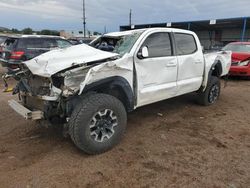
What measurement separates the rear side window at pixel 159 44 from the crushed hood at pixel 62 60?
0.91 meters

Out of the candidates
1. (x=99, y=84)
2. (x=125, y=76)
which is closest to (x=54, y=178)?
(x=99, y=84)

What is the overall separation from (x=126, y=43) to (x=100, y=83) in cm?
115

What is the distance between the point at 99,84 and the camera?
3.43 m

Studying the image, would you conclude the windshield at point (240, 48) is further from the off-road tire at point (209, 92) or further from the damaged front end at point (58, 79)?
the damaged front end at point (58, 79)

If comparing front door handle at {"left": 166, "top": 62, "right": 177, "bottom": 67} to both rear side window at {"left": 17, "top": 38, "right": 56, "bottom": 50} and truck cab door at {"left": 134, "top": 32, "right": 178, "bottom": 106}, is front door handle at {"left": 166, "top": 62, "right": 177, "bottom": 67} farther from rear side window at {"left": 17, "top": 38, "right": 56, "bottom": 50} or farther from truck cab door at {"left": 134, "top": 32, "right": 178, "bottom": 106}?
rear side window at {"left": 17, "top": 38, "right": 56, "bottom": 50}

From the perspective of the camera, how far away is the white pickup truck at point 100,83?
3.22 m

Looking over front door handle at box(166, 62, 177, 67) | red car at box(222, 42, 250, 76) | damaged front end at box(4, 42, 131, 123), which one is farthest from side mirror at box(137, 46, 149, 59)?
red car at box(222, 42, 250, 76)

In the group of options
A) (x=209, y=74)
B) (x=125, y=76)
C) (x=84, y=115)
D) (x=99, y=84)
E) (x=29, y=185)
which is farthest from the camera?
(x=209, y=74)

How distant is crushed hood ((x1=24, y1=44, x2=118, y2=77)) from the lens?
10.5 ft

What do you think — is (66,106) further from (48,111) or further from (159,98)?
(159,98)

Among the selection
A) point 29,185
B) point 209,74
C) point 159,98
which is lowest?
point 29,185

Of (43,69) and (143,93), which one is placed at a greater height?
(43,69)

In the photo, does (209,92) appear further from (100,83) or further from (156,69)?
(100,83)

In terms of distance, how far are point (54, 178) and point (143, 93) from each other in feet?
6.60
